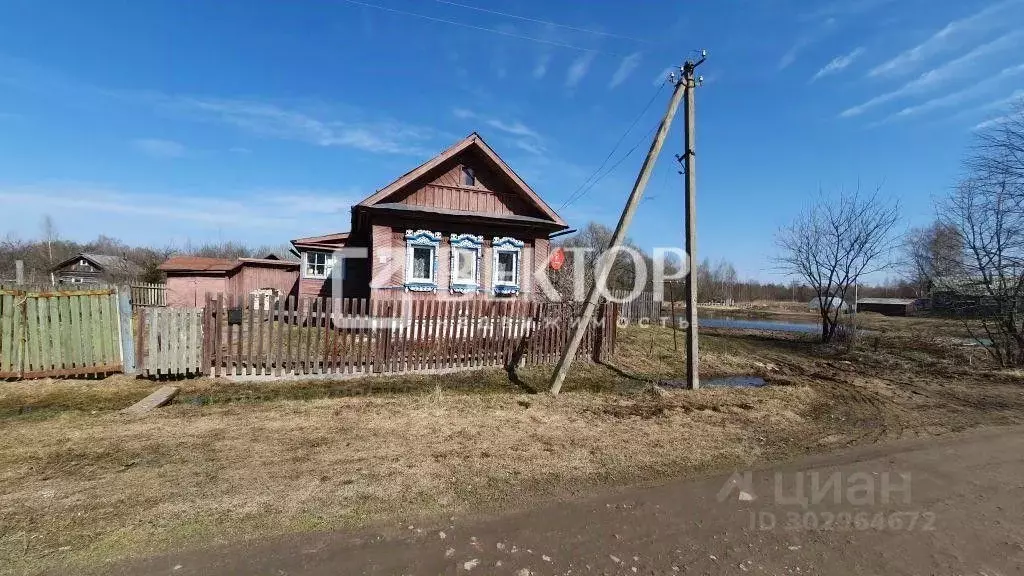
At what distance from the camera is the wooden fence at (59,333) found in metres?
6.61

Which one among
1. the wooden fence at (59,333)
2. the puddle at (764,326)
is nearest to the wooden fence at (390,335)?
the wooden fence at (59,333)

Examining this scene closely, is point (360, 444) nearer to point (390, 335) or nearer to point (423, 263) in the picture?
point (390, 335)

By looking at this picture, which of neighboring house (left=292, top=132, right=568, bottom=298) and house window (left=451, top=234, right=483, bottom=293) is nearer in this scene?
neighboring house (left=292, top=132, right=568, bottom=298)

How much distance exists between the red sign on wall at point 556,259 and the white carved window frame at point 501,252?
4.68ft

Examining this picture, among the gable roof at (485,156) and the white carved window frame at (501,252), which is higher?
the gable roof at (485,156)

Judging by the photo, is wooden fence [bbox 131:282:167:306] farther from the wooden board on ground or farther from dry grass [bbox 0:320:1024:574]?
the wooden board on ground

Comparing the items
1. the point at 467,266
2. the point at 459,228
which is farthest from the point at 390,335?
the point at 459,228

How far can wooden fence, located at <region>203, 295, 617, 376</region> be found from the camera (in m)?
7.34

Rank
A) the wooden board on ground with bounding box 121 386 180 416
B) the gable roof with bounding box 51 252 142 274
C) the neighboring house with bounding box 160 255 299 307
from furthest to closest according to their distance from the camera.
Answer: the gable roof with bounding box 51 252 142 274
the neighboring house with bounding box 160 255 299 307
the wooden board on ground with bounding box 121 386 180 416

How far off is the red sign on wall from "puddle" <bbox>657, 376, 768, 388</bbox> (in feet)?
21.9

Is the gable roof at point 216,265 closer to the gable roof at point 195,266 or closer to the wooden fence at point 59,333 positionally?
the gable roof at point 195,266

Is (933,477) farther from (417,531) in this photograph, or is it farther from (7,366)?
(7,366)

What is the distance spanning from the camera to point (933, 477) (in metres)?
4.26

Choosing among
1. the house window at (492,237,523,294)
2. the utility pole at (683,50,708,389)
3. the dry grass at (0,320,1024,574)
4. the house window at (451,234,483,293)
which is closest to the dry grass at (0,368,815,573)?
the dry grass at (0,320,1024,574)
